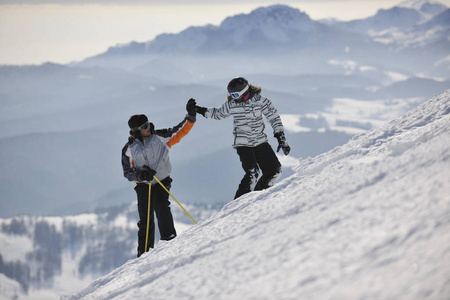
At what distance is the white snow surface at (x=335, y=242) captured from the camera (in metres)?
2.28

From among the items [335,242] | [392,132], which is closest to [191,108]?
[392,132]

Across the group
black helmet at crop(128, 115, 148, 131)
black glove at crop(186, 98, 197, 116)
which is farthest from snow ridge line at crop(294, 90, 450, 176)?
black helmet at crop(128, 115, 148, 131)

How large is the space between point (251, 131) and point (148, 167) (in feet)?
6.12

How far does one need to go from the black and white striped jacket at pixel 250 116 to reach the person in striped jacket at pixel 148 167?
109 cm

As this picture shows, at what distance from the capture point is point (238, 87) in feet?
20.7

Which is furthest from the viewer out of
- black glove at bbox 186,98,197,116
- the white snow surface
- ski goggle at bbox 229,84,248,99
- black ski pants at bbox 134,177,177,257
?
black glove at bbox 186,98,197,116

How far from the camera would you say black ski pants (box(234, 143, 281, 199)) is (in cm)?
640

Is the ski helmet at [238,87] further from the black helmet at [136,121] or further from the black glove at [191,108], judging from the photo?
the black helmet at [136,121]

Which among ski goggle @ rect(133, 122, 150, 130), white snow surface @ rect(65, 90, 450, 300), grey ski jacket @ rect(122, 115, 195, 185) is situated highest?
ski goggle @ rect(133, 122, 150, 130)

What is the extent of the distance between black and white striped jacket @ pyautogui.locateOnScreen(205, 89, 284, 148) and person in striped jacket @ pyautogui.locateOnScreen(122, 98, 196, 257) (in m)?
1.09

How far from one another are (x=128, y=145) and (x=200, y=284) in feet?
11.5

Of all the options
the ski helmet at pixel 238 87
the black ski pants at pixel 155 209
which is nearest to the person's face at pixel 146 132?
the black ski pants at pixel 155 209

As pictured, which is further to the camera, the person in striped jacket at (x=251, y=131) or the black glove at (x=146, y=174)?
the person in striped jacket at (x=251, y=131)

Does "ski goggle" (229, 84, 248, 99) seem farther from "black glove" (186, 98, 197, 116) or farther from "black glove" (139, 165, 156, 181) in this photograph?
"black glove" (139, 165, 156, 181)
